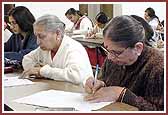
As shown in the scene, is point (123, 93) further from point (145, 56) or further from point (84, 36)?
point (84, 36)

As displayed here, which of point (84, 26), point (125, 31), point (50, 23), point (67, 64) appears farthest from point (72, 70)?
point (84, 26)

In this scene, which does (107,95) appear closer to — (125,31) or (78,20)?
(125,31)

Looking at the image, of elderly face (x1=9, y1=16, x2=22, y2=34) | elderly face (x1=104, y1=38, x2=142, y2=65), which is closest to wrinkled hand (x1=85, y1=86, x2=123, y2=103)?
elderly face (x1=104, y1=38, x2=142, y2=65)

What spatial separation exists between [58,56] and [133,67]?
66 centimetres

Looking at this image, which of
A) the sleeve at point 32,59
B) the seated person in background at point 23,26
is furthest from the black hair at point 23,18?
the sleeve at point 32,59

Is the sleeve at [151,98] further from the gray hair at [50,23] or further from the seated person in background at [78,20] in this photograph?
the seated person in background at [78,20]

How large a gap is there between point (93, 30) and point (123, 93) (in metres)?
3.56

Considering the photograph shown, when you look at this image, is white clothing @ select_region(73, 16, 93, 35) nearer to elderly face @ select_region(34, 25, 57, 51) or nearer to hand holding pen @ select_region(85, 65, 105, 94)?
elderly face @ select_region(34, 25, 57, 51)

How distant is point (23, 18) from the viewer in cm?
251

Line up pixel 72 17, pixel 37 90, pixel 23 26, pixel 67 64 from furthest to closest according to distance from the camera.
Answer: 1. pixel 72 17
2. pixel 23 26
3. pixel 67 64
4. pixel 37 90

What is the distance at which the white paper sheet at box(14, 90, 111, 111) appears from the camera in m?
1.27

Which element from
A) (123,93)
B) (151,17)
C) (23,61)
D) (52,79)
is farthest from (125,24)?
(151,17)

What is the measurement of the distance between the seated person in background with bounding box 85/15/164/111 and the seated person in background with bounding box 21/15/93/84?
1.21 feet

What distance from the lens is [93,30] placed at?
15.8 ft
